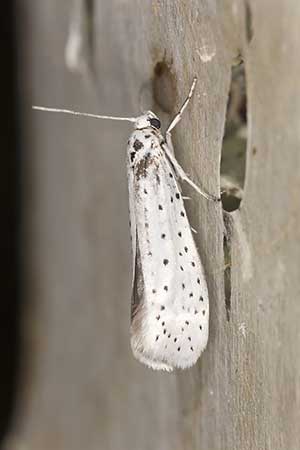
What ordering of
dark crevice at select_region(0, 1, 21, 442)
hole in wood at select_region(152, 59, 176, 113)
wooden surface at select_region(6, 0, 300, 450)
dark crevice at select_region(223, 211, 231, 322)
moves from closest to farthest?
1. wooden surface at select_region(6, 0, 300, 450)
2. dark crevice at select_region(223, 211, 231, 322)
3. hole in wood at select_region(152, 59, 176, 113)
4. dark crevice at select_region(0, 1, 21, 442)

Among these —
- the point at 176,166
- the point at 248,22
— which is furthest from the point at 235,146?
the point at 248,22

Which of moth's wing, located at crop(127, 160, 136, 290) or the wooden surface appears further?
moth's wing, located at crop(127, 160, 136, 290)

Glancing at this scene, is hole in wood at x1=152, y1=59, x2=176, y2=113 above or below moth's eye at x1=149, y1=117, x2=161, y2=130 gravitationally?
above

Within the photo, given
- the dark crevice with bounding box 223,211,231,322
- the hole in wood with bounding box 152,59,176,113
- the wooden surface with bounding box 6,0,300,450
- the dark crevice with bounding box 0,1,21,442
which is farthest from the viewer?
the dark crevice with bounding box 0,1,21,442

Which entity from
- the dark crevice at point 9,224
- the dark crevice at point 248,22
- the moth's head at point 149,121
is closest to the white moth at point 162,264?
the moth's head at point 149,121

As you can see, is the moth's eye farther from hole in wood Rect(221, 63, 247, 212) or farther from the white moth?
hole in wood Rect(221, 63, 247, 212)

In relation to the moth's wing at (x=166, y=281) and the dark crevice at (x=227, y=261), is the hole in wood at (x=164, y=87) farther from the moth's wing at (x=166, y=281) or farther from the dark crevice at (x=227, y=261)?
the dark crevice at (x=227, y=261)

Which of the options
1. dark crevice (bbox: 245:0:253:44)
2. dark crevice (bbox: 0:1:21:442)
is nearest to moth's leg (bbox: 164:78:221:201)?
dark crevice (bbox: 245:0:253:44)

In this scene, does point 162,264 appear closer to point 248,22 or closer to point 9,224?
point 248,22
